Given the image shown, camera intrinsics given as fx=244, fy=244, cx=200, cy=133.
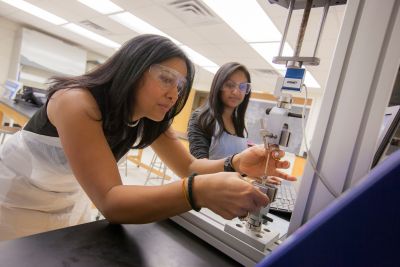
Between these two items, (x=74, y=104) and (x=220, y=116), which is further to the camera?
(x=220, y=116)

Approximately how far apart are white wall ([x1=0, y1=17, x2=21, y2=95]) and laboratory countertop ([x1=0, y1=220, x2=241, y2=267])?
8.31 meters

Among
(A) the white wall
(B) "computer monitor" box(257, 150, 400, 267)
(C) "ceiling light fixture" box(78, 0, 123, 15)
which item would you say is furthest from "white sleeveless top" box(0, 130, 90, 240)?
(A) the white wall

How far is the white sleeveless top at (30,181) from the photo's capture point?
0.98 meters

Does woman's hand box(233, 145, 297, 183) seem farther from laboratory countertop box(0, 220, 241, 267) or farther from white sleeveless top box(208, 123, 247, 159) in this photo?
white sleeveless top box(208, 123, 247, 159)

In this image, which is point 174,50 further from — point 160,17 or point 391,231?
point 160,17

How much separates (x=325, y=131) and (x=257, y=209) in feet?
0.72

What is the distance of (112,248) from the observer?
506 millimetres

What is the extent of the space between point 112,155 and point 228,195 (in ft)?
1.26

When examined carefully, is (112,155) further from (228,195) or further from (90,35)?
(90,35)

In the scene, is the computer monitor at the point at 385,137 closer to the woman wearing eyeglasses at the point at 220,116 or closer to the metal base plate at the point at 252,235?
the metal base plate at the point at 252,235

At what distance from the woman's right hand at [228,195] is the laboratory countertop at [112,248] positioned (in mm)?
113

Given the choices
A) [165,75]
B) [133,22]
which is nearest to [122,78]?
[165,75]

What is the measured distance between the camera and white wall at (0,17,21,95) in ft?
21.7

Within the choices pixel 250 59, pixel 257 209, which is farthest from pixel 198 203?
pixel 250 59
